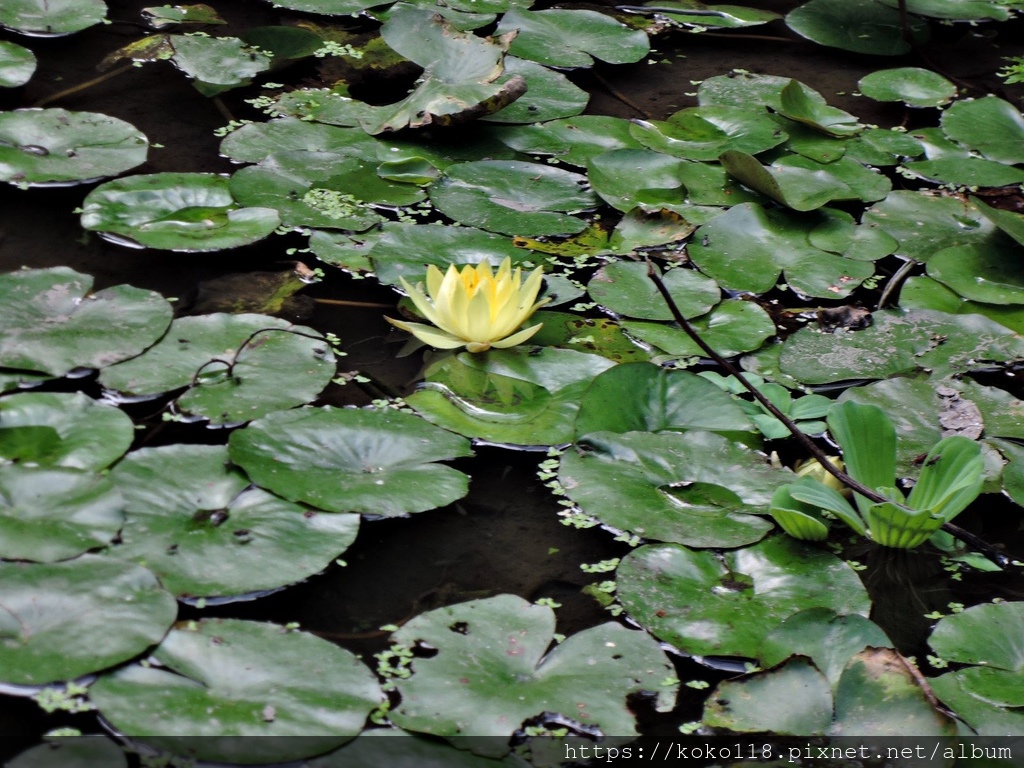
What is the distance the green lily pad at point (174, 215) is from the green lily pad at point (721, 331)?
1047mm

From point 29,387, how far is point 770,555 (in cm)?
154

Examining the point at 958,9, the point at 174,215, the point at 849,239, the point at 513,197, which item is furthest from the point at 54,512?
the point at 958,9

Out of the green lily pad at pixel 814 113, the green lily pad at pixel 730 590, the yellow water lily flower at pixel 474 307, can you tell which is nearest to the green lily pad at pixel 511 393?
the yellow water lily flower at pixel 474 307

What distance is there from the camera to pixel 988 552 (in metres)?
2.08

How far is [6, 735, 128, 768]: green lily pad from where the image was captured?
4.83ft

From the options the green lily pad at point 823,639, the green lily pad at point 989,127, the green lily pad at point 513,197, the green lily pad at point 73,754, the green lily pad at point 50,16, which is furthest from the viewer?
the green lily pad at point 50,16

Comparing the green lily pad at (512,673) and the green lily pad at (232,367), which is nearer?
the green lily pad at (512,673)

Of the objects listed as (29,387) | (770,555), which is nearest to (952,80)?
(770,555)

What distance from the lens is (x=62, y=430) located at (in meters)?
2.00

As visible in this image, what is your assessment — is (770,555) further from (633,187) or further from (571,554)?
(633,187)

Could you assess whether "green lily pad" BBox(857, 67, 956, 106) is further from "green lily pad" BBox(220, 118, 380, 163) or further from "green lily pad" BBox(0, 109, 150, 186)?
"green lily pad" BBox(0, 109, 150, 186)

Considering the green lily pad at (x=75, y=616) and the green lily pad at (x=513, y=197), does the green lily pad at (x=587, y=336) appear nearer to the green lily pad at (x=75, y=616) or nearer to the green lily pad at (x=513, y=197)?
the green lily pad at (x=513, y=197)

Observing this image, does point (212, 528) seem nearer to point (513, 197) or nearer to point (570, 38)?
point (513, 197)

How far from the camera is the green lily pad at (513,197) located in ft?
9.52
